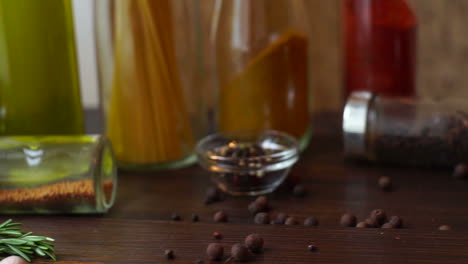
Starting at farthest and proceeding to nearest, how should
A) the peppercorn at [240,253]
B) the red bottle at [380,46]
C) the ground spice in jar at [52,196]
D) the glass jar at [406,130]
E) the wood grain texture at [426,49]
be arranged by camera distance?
1. the wood grain texture at [426,49]
2. the red bottle at [380,46]
3. the glass jar at [406,130]
4. the ground spice in jar at [52,196]
5. the peppercorn at [240,253]

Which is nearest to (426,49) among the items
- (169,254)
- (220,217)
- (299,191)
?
(299,191)

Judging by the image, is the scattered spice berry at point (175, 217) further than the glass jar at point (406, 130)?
No

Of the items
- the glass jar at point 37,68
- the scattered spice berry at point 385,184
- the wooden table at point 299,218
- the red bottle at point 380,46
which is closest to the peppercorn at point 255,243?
the wooden table at point 299,218

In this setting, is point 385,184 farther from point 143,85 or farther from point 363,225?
point 143,85

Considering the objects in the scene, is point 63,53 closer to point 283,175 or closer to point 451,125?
point 283,175

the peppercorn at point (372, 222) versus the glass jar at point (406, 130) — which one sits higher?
the glass jar at point (406, 130)

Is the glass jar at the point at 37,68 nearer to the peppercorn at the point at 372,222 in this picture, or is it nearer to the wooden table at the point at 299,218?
the wooden table at the point at 299,218
